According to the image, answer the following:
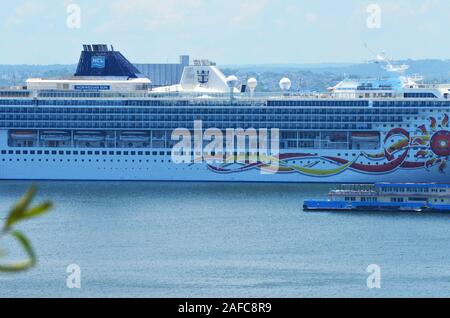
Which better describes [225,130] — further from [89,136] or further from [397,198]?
[397,198]

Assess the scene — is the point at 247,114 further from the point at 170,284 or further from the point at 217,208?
the point at 170,284

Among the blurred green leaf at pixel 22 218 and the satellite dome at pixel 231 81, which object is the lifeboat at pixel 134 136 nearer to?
the satellite dome at pixel 231 81

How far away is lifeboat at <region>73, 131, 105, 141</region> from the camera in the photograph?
178 ft

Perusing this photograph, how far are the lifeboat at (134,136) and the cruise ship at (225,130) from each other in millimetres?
40

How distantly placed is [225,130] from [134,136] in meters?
3.63

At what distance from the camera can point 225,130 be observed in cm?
5391

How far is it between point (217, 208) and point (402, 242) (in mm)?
8666

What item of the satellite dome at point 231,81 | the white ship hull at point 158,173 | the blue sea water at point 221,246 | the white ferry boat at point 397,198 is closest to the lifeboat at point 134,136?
the white ship hull at point 158,173

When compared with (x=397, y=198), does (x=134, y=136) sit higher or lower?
higher

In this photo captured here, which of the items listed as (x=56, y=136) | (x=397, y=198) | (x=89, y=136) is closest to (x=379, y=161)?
(x=397, y=198)

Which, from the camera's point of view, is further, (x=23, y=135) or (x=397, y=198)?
(x=23, y=135)

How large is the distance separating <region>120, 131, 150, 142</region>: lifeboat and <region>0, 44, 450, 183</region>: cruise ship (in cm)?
4

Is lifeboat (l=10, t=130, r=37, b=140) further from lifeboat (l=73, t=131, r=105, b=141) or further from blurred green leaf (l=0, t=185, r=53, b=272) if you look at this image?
blurred green leaf (l=0, t=185, r=53, b=272)

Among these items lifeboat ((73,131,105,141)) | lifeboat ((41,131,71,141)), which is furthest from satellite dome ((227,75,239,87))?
lifeboat ((41,131,71,141))
